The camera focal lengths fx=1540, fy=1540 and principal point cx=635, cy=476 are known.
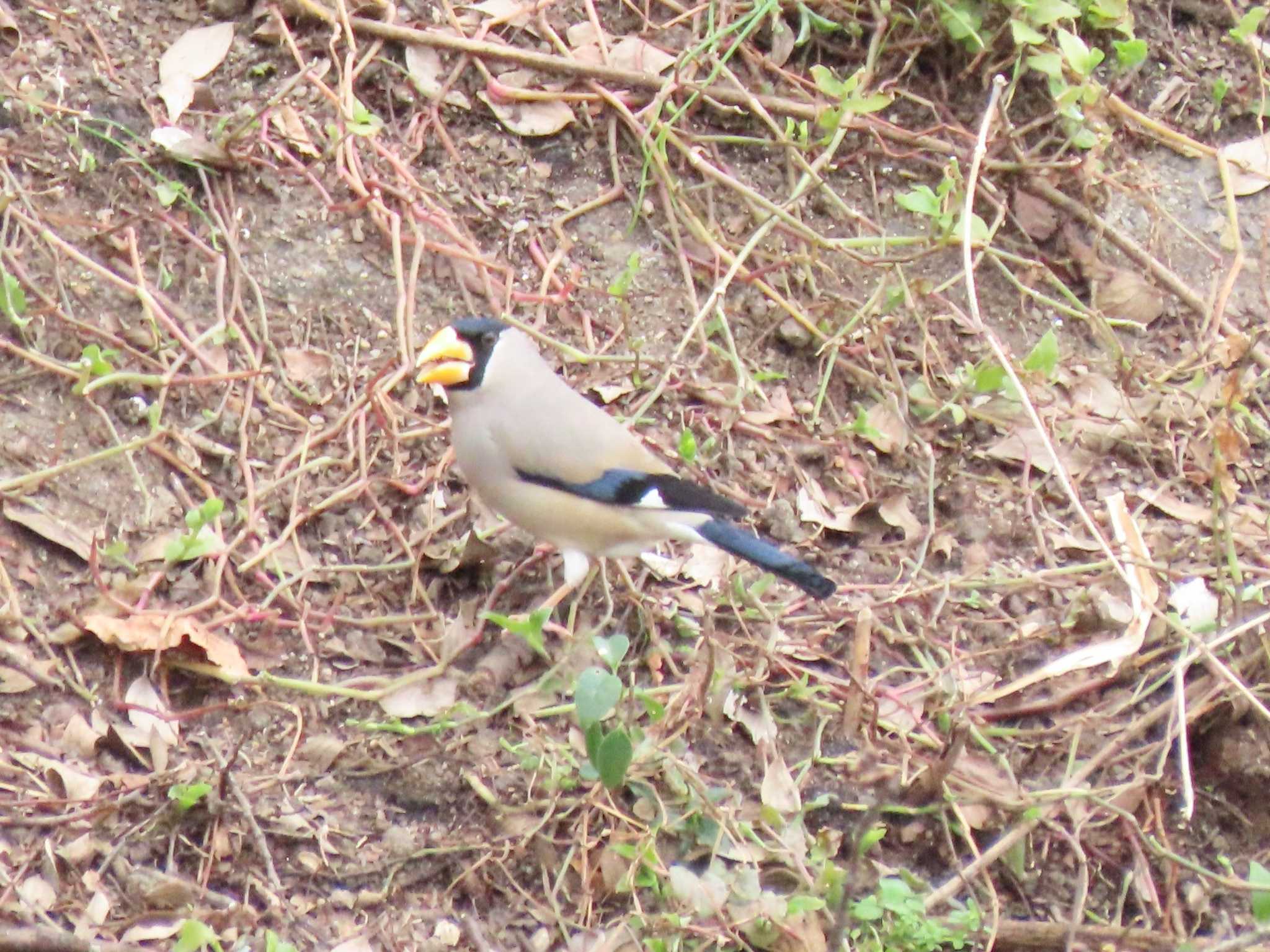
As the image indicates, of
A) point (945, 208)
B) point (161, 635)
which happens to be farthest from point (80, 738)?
point (945, 208)

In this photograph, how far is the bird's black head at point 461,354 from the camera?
4.10 metres

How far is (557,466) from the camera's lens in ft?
13.4

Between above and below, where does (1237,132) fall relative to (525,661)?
above

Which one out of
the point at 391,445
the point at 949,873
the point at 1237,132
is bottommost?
the point at 949,873

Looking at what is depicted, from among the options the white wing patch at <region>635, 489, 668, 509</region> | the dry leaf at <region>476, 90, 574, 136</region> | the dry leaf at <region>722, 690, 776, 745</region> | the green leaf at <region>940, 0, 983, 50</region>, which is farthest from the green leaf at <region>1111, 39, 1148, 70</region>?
the dry leaf at <region>722, 690, 776, 745</region>

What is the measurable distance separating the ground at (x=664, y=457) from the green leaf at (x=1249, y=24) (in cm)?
3

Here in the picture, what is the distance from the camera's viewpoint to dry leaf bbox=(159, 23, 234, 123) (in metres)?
4.66

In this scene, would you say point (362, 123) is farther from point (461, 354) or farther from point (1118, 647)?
point (1118, 647)

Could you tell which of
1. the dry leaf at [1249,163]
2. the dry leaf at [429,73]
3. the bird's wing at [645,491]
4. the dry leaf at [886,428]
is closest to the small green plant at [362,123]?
the dry leaf at [429,73]

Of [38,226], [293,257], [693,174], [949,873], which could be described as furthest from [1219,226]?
[38,226]

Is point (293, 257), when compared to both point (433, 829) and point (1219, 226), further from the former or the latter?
point (1219, 226)

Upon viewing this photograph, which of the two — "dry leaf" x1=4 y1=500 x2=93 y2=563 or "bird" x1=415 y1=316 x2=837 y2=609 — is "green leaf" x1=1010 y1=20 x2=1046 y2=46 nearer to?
"bird" x1=415 y1=316 x2=837 y2=609

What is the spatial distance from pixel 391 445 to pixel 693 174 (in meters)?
1.50

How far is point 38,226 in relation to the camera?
425 centimetres
